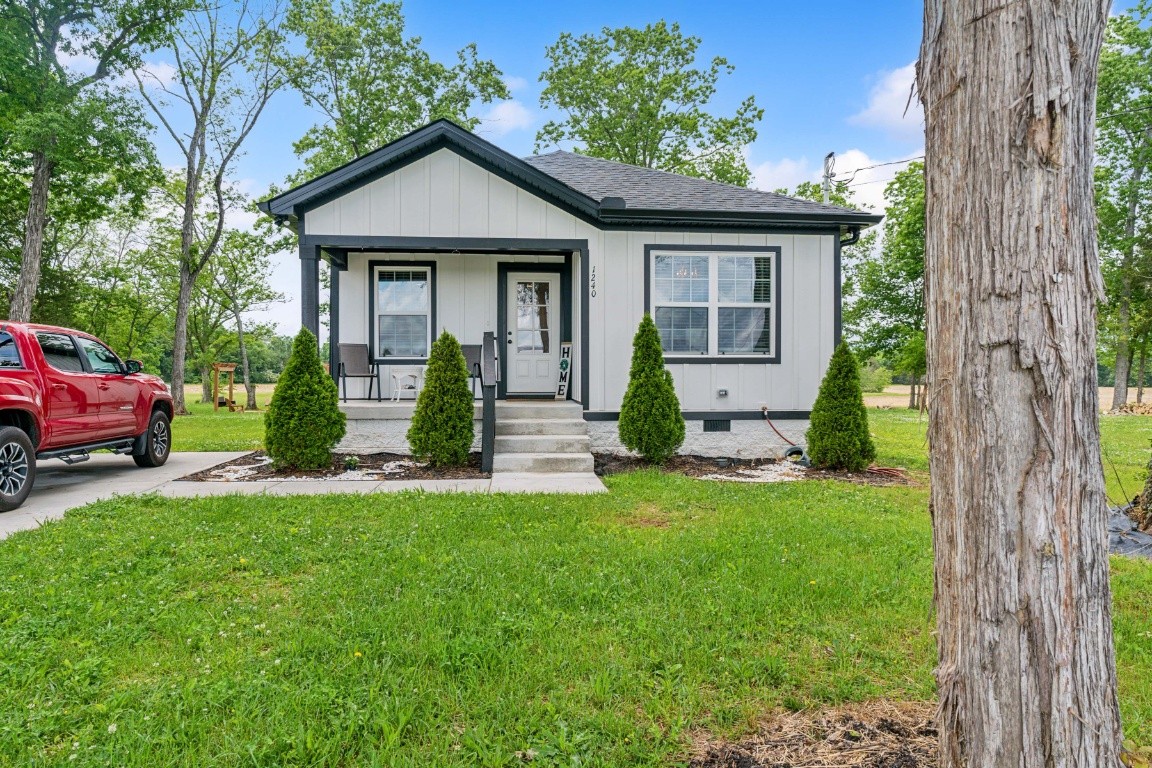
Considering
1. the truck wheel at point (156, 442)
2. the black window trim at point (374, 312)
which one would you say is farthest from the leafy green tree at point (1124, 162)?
the truck wheel at point (156, 442)

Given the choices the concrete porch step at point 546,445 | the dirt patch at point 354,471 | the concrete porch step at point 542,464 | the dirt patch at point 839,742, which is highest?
the concrete porch step at point 546,445

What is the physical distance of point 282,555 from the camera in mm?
3773

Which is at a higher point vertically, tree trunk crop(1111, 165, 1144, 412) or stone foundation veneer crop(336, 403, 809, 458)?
tree trunk crop(1111, 165, 1144, 412)

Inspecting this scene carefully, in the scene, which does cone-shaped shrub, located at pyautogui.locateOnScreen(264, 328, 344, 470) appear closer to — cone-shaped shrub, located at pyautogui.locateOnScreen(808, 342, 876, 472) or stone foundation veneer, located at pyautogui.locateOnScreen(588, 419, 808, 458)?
stone foundation veneer, located at pyautogui.locateOnScreen(588, 419, 808, 458)

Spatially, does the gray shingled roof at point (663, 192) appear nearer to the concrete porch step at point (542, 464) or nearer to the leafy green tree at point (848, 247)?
the concrete porch step at point (542, 464)

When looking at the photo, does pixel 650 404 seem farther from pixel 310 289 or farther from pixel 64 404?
pixel 64 404

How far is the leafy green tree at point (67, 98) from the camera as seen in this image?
12695 mm

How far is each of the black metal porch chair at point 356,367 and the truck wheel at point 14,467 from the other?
3380mm

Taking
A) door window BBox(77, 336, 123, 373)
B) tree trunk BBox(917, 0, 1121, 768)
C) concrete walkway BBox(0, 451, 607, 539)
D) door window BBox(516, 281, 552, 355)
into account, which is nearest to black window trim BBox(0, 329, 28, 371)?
door window BBox(77, 336, 123, 373)

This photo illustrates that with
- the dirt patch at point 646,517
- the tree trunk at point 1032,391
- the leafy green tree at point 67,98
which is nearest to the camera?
the tree trunk at point 1032,391

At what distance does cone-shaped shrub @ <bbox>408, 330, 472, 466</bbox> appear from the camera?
22.1 feet

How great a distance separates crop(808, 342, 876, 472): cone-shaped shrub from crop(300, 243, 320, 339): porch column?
20.3 feet

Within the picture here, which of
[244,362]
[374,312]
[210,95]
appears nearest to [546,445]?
[374,312]

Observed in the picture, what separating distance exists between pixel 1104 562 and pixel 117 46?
20021 millimetres
